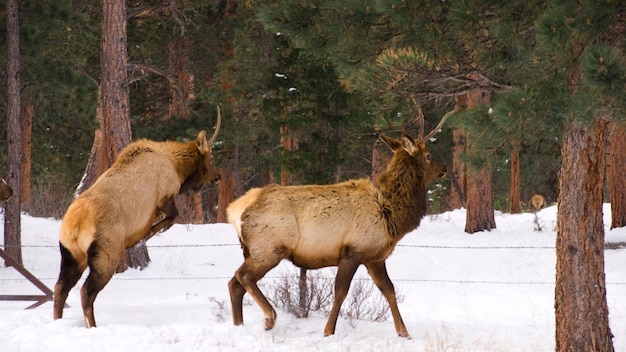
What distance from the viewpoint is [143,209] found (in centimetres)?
891

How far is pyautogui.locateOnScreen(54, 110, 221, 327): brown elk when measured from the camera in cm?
837

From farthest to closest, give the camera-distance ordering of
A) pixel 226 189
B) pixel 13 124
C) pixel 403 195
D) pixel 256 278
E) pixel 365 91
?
pixel 226 189
pixel 13 124
pixel 403 195
pixel 256 278
pixel 365 91

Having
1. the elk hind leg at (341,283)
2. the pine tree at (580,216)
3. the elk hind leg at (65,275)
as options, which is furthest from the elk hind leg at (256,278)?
the pine tree at (580,216)

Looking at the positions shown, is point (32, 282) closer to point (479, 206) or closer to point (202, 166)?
point (202, 166)

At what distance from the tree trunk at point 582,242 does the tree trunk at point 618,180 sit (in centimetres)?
1102

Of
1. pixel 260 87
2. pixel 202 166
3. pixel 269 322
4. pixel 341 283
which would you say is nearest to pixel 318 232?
pixel 341 283

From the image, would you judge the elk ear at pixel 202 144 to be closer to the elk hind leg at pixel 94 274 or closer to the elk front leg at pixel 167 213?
the elk front leg at pixel 167 213

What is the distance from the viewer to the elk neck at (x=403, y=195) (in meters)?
8.68

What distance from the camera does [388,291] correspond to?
864cm

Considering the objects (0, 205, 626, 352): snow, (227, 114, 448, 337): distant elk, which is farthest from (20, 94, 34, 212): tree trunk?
(227, 114, 448, 337): distant elk

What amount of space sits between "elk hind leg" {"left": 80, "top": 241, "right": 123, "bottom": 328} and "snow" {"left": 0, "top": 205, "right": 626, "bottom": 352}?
0.25 metres

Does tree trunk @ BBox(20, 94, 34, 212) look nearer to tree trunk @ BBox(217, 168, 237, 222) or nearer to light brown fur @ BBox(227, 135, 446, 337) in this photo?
tree trunk @ BBox(217, 168, 237, 222)

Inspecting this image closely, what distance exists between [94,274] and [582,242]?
4513mm

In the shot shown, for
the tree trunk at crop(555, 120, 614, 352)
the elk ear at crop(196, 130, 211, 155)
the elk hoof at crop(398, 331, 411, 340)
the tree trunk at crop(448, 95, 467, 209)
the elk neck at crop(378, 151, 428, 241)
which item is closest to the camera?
the tree trunk at crop(555, 120, 614, 352)
